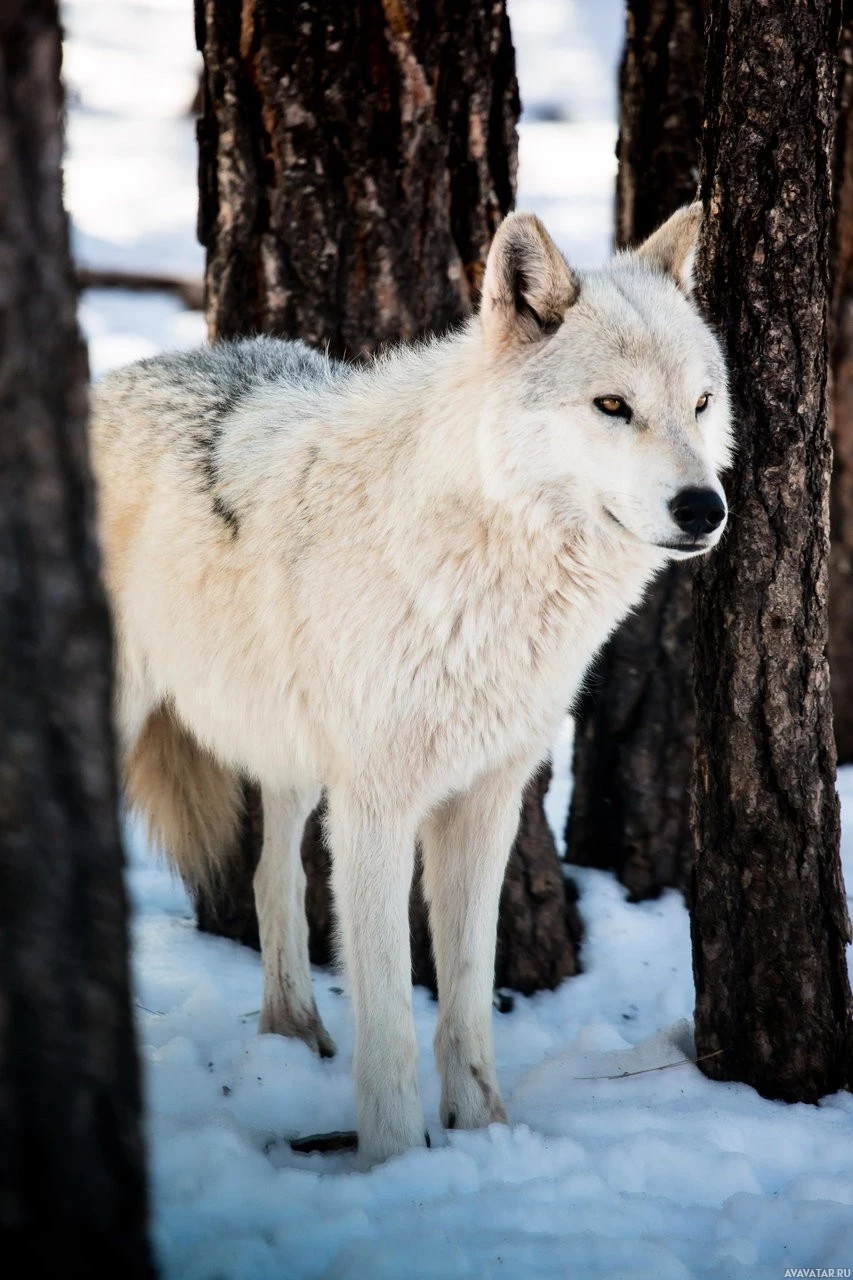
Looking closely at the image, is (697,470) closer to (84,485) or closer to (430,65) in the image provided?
(84,485)

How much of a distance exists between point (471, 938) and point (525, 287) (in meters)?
1.72

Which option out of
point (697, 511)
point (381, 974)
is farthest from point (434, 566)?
point (381, 974)

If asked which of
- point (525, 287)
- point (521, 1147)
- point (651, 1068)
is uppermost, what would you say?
point (525, 287)

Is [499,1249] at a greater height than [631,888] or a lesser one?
greater

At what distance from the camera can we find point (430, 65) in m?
3.94

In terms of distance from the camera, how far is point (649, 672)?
4.64 m

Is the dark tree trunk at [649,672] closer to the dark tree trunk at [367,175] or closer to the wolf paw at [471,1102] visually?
the dark tree trunk at [367,175]

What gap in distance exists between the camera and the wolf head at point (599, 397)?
8.79 feet

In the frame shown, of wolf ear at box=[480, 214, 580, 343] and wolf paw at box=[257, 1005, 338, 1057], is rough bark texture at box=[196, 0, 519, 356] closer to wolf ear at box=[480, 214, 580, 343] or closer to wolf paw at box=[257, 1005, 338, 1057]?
wolf ear at box=[480, 214, 580, 343]

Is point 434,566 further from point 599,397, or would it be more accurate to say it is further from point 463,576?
point 599,397

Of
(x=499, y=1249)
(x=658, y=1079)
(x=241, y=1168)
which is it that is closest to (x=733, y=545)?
(x=658, y=1079)

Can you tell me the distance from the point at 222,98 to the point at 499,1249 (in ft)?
11.7

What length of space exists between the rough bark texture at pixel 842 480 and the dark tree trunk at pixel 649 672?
113 centimetres

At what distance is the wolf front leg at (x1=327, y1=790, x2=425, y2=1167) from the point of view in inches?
117
